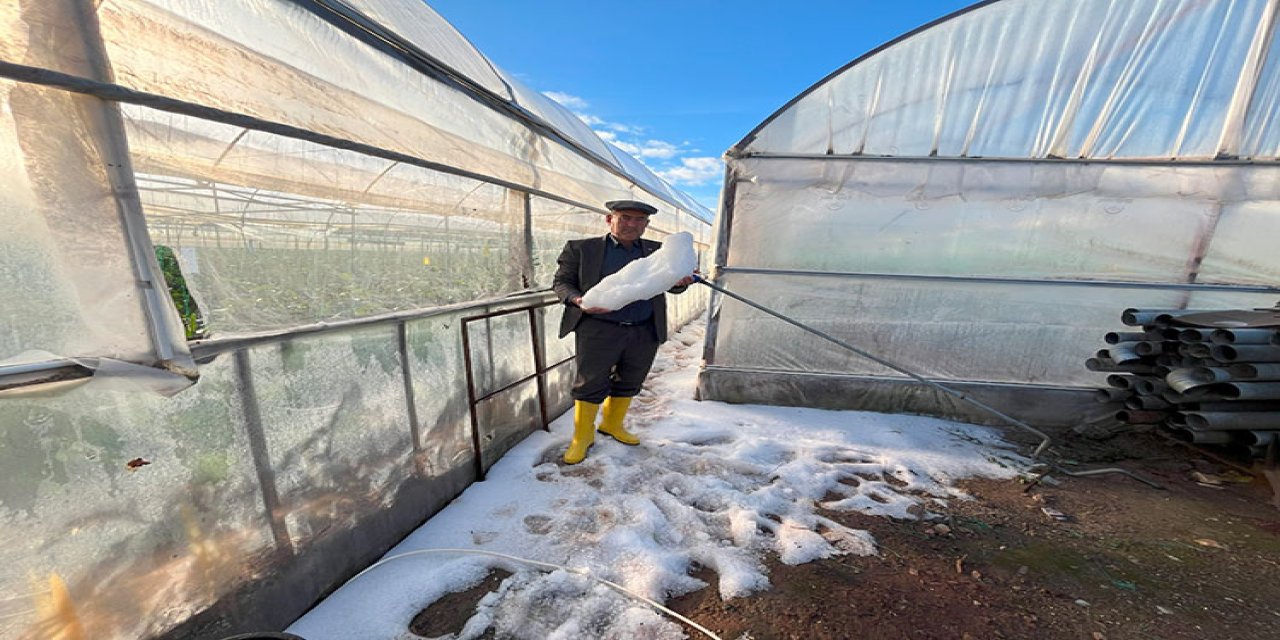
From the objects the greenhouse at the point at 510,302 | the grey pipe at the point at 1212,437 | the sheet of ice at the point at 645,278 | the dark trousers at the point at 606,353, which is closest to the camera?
the greenhouse at the point at 510,302

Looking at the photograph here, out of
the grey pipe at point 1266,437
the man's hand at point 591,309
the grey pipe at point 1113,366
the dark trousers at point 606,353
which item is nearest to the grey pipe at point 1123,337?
the grey pipe at point 1113,366

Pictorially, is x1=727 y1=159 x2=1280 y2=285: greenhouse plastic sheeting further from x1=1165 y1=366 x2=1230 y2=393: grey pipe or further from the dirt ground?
the dirt ground

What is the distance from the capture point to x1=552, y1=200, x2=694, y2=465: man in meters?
2.87

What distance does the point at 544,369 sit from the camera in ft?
12.1

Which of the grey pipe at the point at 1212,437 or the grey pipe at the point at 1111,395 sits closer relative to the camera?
the grey pipe at the point at 1212,437

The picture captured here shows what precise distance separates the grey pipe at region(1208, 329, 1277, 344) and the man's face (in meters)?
4.00

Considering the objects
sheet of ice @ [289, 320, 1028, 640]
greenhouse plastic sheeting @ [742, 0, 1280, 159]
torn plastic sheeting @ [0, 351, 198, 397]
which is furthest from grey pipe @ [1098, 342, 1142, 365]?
torn plastic sheeting @ [0, 351, 198, 397]

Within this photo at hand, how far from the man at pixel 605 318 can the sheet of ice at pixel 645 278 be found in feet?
0.45

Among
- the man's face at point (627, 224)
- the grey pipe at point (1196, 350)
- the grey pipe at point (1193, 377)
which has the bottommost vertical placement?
the grey pipe at point (1193, 377)

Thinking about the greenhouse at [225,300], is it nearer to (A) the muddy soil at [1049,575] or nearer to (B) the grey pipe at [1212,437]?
(A) the muddy soil at [1049,575]

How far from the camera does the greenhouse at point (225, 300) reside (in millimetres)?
1097

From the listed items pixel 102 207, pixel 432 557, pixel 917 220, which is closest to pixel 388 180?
pixel 102 207

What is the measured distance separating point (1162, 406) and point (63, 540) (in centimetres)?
608

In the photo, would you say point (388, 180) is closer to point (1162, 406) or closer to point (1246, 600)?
point (1246, 600)
